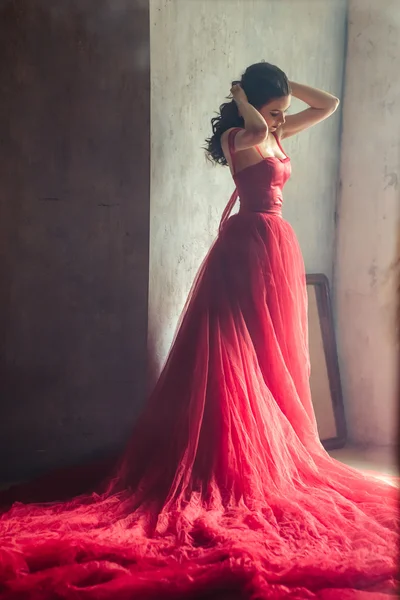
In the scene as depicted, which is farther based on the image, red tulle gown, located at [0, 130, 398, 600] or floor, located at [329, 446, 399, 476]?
floor, located at [329, 446, 399, 476]

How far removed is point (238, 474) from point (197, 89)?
3.05 ft

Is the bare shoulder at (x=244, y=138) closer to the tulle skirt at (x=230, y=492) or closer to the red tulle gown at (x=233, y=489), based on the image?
the red tulle gown at (x=233, y=489)

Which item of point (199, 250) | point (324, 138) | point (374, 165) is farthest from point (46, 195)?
point (374, 165)

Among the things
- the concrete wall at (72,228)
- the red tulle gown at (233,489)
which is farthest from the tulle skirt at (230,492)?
the concrete wall at (72,228)

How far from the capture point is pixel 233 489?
4.29ft

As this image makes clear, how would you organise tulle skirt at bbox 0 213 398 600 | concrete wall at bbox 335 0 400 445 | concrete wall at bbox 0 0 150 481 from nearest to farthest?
tulle skirt at bbox 0 213 398 600
concrete wall at bbox 0 0 150 481
concrete wall at bbox 335 0 400 445

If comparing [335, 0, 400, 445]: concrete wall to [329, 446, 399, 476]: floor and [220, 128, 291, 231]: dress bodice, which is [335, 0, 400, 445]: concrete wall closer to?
[329, 446, 399, 476]: floor

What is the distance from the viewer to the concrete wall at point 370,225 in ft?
4.80

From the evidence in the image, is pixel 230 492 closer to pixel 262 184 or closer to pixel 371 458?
pixel 371 458

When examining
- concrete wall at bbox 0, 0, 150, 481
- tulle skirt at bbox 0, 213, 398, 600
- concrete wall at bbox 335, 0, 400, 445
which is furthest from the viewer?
concrete wall at bbox 335, 0, 400, 445

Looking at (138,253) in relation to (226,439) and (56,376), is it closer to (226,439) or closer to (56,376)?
(56,376)

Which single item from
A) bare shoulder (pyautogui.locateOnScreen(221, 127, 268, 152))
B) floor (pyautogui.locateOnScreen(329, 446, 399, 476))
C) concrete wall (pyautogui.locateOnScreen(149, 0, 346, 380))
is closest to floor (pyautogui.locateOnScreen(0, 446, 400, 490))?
floor (pyautogui.locateOnScreen(329, 446, 399, 476))

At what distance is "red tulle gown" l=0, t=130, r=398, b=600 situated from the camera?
3.44 ft

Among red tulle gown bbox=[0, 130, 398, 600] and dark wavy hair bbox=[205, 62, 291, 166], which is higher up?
dark wavy hair bbox=[205, 62, 291, 166]
